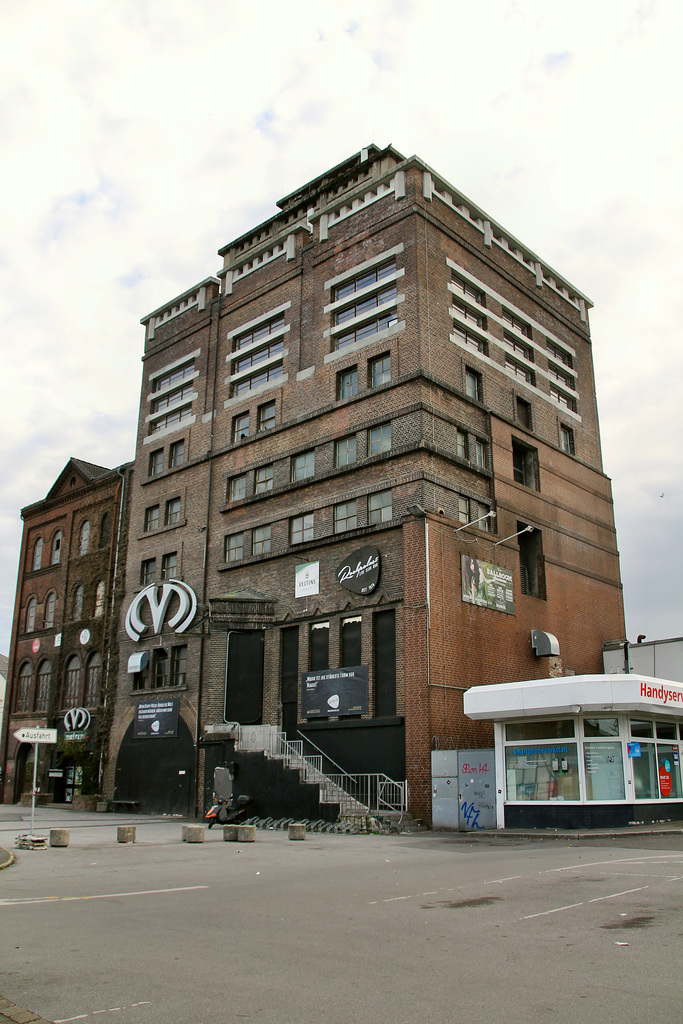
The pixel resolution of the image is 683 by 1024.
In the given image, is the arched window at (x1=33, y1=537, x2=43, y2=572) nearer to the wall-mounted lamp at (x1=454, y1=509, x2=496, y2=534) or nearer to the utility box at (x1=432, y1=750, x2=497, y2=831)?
the wall-mounted lamp at (x1=454, y1=509, x2=496, y2=534)

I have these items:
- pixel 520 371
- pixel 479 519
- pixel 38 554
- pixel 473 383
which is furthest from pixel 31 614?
pixel 520 371

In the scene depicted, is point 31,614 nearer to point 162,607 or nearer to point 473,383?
point 162,607

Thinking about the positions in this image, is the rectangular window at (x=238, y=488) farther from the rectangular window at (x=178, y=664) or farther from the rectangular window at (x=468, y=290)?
the rectangular window at (x=468, y=290)

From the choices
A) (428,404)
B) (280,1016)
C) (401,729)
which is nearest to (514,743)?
(401,729)

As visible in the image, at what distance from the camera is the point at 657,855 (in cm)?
1565

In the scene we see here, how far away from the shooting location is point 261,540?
33.2m

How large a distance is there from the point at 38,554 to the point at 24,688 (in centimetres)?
762

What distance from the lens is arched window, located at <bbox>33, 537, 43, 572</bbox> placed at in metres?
47.0

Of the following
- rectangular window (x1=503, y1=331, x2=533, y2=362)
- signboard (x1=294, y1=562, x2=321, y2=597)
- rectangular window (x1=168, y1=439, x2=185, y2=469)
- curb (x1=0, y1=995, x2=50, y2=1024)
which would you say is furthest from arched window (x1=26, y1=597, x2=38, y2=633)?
curb (x1=0, y1=995, x2=50, y2=1024)

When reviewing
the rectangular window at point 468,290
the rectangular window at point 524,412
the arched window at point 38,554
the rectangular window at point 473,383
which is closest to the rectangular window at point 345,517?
the rectangular window at point 473,383

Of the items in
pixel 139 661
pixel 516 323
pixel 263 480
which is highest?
pixel 516 323

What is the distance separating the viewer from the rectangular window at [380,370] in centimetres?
3056

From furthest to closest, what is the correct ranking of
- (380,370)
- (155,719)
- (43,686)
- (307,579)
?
(43,686) < (155,719) < (380,370) < (307,579)

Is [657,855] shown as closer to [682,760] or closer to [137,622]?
[682,760]
